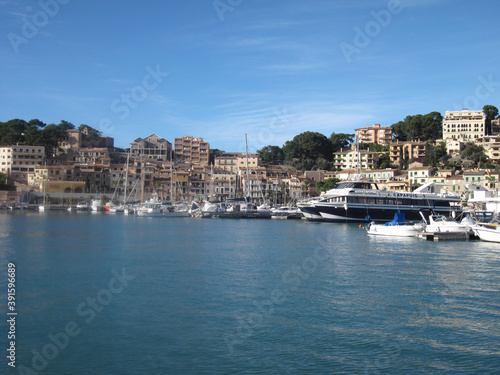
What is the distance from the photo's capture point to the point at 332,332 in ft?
47.4

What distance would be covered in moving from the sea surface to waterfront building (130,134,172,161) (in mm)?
94427

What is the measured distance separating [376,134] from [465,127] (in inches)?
808

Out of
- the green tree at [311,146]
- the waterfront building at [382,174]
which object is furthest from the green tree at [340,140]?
the waterfront building at [382,174]

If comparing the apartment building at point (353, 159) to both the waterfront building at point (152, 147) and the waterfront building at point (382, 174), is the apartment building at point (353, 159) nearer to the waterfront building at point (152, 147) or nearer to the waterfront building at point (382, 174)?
the waterfront building at point (382, 174)

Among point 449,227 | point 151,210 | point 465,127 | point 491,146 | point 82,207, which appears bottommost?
point 449,227

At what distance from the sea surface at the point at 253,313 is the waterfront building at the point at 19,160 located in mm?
82979

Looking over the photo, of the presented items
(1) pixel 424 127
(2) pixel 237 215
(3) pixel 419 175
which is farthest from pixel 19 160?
(1) pixel 424 127

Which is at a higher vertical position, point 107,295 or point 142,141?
point 142,141

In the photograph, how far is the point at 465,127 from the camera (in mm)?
108250

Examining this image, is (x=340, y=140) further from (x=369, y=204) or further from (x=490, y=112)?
(x=369, y=204)

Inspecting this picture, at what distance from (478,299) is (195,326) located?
11.0 meters

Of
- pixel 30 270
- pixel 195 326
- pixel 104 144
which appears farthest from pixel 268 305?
pixel 104 144

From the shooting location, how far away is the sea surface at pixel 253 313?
12.4 meters

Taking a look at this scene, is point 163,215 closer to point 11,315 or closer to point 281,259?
point 281,259
